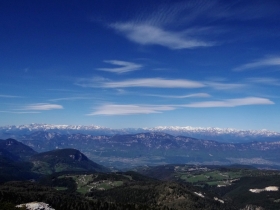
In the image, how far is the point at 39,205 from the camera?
146m

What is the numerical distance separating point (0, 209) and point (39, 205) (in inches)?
757

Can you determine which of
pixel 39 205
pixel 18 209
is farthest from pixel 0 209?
pixel 39 205

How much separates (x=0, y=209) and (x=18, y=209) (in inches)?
318

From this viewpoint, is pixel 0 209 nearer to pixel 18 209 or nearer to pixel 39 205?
pixel 18 209

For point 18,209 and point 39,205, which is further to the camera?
point 39,205

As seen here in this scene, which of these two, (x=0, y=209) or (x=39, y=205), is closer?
(x=0, y=209)

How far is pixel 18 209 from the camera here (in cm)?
13138

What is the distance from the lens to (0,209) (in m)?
132

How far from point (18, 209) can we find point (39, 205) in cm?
1558
